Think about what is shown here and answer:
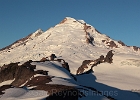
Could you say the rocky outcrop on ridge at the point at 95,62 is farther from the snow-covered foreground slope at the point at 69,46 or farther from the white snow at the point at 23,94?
the white snow at the point at 23,94

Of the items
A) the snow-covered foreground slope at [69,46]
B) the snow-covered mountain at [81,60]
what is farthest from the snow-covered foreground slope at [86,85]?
the snow-covered foreground slope at [69,46]

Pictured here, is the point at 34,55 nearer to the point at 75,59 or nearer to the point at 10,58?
the point at 10,58

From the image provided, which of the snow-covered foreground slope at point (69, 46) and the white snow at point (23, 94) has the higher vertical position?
the snow-covered foreground slope at point (69, 46)

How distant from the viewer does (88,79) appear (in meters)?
57.2

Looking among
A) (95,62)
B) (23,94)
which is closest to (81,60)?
(95,62)

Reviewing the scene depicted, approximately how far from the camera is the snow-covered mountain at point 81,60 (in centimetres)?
4322

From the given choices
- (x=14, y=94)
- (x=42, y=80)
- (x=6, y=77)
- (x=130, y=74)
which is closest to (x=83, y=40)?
(x=130, y=74)

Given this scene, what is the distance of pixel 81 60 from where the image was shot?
4729 inches

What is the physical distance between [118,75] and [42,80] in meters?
30.0

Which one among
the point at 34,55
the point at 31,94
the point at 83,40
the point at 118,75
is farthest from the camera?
the point at 83,40

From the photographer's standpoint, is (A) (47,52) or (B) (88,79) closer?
(B) (88,79)

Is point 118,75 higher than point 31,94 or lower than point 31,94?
higher

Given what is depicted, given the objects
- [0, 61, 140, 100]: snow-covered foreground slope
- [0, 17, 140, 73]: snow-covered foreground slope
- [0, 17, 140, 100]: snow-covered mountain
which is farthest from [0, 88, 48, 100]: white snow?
[0, 17, 140, 73]: snow-covered foreground slope

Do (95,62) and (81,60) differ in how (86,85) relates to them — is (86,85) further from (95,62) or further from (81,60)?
(81,60)
